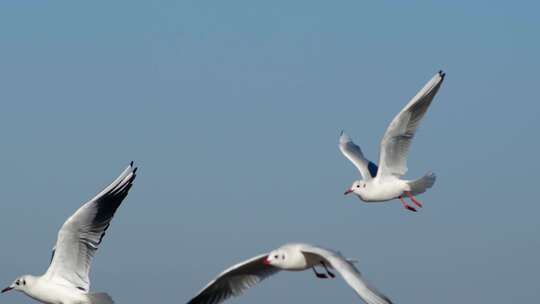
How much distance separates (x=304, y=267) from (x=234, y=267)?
0.82m

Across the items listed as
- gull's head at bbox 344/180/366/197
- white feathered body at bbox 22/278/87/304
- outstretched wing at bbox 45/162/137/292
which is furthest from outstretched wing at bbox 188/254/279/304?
gull's head at bbox 344/180/366/197

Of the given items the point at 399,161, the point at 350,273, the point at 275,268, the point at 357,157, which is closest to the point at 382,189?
the point at 399,161

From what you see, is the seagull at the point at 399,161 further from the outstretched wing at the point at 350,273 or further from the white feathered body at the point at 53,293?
the white feathered body at the point at 53,293

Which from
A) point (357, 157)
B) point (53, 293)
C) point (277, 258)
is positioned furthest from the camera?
point (357, 157)

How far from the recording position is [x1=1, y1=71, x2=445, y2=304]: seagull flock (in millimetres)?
13297

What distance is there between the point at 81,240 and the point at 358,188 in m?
5.28

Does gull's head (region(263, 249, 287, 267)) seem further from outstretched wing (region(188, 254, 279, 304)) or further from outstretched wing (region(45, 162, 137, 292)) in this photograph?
outstretched wing (region(45, 162, 137, 292))

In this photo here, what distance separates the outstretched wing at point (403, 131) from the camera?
17.2 meters

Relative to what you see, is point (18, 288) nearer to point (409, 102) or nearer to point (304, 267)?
point (304, 267)

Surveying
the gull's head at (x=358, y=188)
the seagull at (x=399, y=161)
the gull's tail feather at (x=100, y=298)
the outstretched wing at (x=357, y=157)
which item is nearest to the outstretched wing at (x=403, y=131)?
the seagull at (x=399, y=161)

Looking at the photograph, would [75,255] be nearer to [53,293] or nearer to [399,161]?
[53,293]

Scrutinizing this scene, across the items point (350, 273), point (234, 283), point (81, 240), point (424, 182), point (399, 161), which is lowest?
point (350, 273)

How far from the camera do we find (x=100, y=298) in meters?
14.6

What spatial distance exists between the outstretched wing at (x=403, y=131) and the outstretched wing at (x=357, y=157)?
5.40ft
